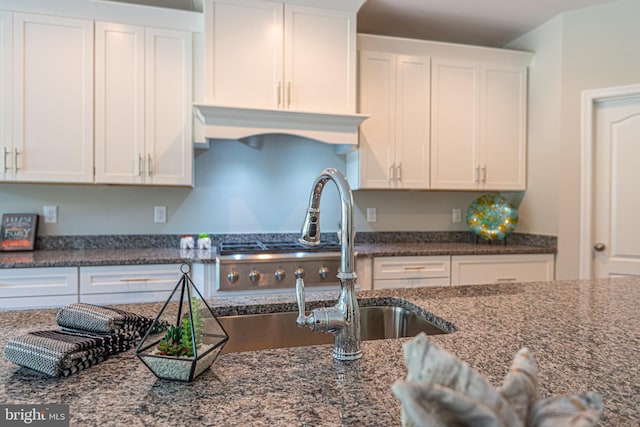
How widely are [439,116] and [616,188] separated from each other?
52.6 inches

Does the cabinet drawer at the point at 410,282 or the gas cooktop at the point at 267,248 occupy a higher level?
the gas cooktop at the point at 267,248

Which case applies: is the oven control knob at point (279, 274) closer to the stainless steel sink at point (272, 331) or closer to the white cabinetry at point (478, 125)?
the stainless steel sink at point (272, 331)

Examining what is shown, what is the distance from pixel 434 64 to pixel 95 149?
2.44 meters

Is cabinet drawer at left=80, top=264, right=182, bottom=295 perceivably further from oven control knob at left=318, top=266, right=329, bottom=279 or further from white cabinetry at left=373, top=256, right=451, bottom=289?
white cabinetry at left=373, top=256, right=451, bottom=289

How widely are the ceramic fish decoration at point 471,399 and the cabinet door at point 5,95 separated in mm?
2769

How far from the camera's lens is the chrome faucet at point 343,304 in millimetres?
805

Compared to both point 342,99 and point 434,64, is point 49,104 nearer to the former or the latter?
point 342,99

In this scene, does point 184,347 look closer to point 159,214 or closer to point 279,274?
point 279,274

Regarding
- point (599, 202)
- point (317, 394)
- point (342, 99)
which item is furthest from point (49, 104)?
point (599, 202)

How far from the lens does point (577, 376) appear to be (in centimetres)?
73

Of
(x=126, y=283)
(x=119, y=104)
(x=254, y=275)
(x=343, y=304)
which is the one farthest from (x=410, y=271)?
(x=119, y=104)

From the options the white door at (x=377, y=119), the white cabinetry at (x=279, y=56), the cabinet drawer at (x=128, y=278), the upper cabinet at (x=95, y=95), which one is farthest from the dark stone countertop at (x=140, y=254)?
the white cabinetry at (x=279, y=56)

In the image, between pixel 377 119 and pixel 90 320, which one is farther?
pixel 377 119

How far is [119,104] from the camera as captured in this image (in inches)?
99.6
